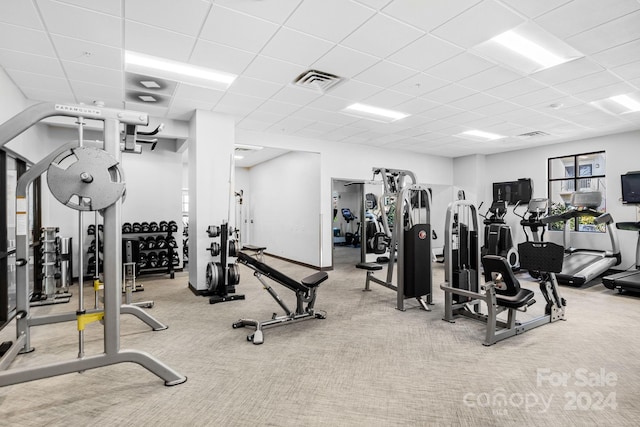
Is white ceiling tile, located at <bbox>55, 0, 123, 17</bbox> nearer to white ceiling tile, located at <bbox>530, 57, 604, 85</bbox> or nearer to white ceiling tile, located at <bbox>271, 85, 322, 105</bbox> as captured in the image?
white ceiling tile, located at <bbox>271, 85, 322, 105</bbox>

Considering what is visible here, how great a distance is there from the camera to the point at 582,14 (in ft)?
9.20

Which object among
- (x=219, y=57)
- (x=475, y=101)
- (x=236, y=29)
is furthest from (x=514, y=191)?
(x=236, y=29)

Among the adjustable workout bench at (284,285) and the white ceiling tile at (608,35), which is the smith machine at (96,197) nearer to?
the adjustable workout bench at (284,285)

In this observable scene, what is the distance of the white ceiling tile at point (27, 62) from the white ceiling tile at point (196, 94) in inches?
51.1

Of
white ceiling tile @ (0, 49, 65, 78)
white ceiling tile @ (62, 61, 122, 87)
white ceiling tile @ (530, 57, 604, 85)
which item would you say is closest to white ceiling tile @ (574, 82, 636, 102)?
white ceiling tile @ (530, 57, 604, 85)

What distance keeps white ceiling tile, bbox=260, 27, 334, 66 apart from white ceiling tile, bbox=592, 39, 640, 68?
2.93m

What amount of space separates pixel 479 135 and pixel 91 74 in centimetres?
702

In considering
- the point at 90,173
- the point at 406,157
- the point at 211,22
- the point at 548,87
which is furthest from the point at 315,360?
the point at 406,157

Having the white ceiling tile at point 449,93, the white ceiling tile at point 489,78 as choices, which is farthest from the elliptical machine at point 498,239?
the white ceiling tile at point 489,78

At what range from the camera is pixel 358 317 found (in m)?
4.15

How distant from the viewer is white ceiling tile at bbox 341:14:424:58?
2.95 m

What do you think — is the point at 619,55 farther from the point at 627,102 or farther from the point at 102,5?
the point at 102,5

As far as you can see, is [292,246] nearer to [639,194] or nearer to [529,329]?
[529,329]

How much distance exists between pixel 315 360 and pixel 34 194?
536cm
